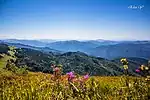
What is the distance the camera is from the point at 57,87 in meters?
4.76

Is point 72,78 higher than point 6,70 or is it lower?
higher

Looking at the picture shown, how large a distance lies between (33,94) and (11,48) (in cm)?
399

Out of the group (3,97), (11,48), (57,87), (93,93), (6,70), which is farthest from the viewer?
(6,70)

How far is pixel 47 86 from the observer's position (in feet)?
17.1

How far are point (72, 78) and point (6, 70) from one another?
17.9ft

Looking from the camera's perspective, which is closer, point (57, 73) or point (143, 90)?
point (143, 90)

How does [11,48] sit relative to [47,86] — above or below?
above

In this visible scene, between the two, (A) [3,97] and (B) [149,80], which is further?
(B) [149,80]

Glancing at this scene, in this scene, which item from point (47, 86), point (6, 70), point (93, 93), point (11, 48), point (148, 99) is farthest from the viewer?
point (6, 70)

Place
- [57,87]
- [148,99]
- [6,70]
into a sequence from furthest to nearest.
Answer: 1. [6,70]
2. [57,87]
3. [148,99]

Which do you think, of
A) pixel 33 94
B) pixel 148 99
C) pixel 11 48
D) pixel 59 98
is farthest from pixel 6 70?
pixel 148 99

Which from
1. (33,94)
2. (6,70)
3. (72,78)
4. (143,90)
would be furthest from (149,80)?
(6,70)

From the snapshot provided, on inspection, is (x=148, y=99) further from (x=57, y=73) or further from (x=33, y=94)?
(x=57, y=73)

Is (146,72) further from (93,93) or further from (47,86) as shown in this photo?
(47,86)
